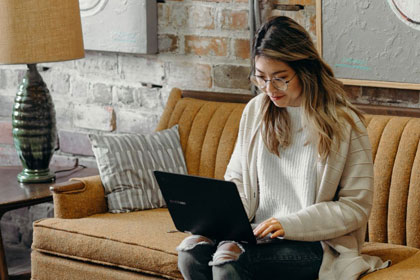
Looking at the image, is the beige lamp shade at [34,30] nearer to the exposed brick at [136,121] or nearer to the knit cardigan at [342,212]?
the exposed brick at [136,121]

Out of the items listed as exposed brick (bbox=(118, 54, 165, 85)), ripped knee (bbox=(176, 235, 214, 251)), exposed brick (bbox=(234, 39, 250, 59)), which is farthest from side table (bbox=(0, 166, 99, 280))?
ripped knee (bbox=(176, 235, 214, 251))

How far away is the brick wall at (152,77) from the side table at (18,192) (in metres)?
0.33

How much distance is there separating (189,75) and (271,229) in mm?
1361

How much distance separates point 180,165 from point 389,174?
854 millimetres

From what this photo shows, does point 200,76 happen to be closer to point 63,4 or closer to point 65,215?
point 63,4

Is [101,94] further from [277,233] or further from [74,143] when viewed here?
[277,233]

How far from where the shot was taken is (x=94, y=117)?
3.55m

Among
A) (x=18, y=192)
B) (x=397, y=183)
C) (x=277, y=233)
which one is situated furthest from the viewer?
(x=18, y=192)

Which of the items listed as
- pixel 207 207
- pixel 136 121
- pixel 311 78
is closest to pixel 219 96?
pixel 136 121

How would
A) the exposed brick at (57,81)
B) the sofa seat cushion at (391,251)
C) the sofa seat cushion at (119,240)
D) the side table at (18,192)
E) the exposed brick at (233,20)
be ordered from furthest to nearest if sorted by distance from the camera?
1. the exposed brick at (57,81)
2. the exposed brick at (233,20)
3. the side table at (18,192)
4. the sofa seat cushion at (119,240)
5. the sofa seat cushion at (391,251)

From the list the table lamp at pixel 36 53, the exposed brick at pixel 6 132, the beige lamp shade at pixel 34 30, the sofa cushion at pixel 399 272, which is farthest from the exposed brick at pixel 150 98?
the sofa cushion at pixel 399 272

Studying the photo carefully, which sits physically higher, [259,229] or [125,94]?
[125,94]

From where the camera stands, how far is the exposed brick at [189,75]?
127 inches

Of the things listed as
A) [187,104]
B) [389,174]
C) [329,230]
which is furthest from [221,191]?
[187,104]
